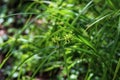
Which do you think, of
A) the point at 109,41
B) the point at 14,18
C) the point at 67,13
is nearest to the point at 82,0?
the point at 67,13

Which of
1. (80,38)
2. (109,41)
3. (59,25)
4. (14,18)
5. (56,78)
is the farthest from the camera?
(14,18)

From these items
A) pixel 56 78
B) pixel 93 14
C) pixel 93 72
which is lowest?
pixel 56 78

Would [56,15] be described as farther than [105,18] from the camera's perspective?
Yes

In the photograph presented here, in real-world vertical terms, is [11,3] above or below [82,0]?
below

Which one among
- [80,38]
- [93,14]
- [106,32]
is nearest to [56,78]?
[93,14]

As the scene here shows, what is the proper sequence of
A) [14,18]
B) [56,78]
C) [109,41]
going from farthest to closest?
[14,18], [56,78], [109,41]

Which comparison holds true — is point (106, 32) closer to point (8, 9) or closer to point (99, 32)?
point (99, 32)

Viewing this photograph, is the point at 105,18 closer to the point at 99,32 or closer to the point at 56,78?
the point at 99,32

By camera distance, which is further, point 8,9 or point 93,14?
point 8,9

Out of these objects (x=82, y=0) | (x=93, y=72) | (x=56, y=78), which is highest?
(x=82, y=0)
